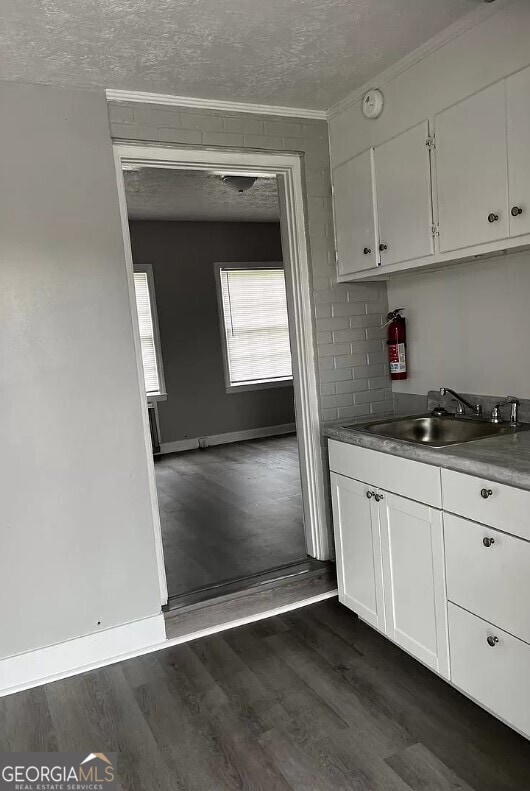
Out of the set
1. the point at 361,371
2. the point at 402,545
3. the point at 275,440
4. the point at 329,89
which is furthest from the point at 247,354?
the point at 402,545

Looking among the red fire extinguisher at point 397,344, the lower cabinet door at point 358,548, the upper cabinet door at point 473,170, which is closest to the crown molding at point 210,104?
the upper cabinet door at point 473,170

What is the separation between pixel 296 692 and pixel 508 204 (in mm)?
1985

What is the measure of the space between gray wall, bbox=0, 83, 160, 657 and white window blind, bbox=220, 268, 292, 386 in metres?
4.50

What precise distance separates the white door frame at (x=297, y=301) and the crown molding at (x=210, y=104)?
18cm

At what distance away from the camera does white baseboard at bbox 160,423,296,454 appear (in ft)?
22.5

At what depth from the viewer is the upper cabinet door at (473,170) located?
2143mm

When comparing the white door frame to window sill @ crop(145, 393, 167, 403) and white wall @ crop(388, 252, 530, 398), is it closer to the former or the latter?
white wall @ crop(388, 252, 530, 398)

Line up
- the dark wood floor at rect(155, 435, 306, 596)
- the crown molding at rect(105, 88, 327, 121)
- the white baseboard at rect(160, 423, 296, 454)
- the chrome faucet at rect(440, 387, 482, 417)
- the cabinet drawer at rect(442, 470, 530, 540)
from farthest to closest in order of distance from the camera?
the white baseboard at rect(160, 423, 296, 454) → the dark wood floor at rect(155, 435, 306, 596) → the chrome faucet at rect(440, 387, 482, 417) → the crown molding at rect(105, 88, 327, 121) → the cabinet drawer at rect(442, 470, 530, 540)

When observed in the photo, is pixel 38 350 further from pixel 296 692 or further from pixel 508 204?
pixel 508 204

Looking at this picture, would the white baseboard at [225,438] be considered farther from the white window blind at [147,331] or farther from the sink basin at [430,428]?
the sink basin at [430,428]

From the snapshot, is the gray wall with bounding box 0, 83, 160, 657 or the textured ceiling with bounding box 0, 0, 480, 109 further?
the gray wall with bounding box 0, 83, 160, 657

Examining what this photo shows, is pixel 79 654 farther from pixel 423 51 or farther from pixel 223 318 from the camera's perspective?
pixel 223 318

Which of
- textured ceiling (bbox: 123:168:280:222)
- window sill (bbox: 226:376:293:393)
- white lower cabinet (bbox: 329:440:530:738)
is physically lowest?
white lower cabinet (bbox: 329:440:530:738)

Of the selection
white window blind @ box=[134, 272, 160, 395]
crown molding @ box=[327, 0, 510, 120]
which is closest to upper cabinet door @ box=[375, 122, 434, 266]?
crown molding @ box=[327, 0, 510, 120]
